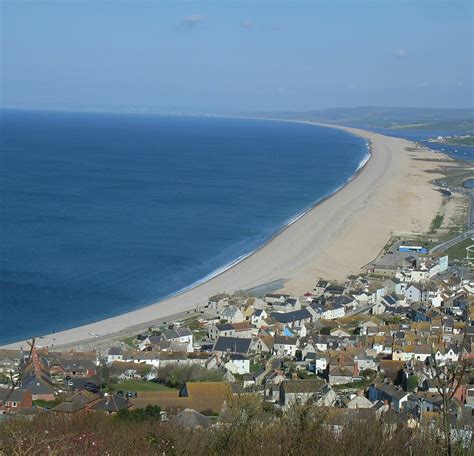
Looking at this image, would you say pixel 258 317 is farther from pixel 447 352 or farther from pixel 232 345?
pixel 447 352

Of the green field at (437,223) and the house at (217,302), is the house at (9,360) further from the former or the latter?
the green field at (437,223)

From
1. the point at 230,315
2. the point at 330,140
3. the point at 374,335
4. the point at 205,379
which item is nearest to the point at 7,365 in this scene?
the point at 205,379

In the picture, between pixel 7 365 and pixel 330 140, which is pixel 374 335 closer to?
pixel 7 365

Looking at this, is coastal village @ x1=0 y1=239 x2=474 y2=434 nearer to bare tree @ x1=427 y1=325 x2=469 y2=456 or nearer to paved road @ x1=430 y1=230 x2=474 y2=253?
paved road @ x1=430 y1=230 x2=474 y2=253

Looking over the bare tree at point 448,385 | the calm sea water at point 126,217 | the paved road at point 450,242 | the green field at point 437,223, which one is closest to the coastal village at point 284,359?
the calm sea water at point 126,217

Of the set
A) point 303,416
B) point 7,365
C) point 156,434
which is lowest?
point 7,365

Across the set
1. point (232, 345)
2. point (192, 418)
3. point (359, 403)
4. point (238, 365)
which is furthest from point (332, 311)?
point (192, 418)

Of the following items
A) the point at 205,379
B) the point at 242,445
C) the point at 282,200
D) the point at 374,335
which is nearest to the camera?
the point at 242,445
